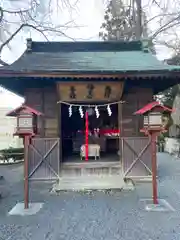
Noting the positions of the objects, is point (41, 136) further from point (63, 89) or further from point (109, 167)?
point (109, 167)

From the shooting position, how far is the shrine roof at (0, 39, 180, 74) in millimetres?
7102

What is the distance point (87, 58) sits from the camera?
8695 mm

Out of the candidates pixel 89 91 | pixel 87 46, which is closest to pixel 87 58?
pixel 87 46

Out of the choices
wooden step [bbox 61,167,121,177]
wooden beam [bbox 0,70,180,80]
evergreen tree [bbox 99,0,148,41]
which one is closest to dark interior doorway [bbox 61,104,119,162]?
wooden step [bbox 61,167,121,177]

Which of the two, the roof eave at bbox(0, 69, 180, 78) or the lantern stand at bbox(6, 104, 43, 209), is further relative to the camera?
the roof eave at bbox(0, 69, 180, 78)

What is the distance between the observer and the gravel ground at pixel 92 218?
4.05m

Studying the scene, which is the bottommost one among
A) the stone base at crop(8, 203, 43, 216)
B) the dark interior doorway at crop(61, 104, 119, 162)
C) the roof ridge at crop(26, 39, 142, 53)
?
the stone base at crop(8, 203, 43, 216)

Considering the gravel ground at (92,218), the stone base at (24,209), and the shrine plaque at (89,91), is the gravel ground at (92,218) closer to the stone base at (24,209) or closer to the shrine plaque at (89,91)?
the stone base at (24,209)

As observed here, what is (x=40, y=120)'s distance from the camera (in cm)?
786

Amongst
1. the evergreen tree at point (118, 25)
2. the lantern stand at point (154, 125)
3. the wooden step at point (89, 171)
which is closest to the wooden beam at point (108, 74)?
the lantern stand at point (154, 125)

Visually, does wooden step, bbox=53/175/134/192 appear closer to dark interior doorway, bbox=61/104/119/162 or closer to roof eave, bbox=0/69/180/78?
roof eave, bbox=0/69/180/78

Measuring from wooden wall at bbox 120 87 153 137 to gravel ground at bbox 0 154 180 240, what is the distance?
1685 mm

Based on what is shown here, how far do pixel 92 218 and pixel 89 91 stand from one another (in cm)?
390

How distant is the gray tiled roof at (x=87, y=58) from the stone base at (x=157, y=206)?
338 cm
